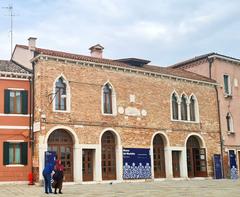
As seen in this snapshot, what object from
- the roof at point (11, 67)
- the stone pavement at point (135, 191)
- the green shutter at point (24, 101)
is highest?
the roof at point (11, 67)

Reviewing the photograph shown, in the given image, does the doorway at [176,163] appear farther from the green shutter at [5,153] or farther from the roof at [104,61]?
the green shutter at [5,153]

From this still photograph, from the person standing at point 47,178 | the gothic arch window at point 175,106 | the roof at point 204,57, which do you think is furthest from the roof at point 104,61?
the person standing at point 47,178

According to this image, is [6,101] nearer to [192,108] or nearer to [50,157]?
[50,157]

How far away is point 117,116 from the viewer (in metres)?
27.0

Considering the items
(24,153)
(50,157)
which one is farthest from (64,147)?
(24,153)

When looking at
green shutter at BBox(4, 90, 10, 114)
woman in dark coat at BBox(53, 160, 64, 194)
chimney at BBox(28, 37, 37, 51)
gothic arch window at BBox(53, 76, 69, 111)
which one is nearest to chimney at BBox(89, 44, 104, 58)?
chimney at BBox(28, 37, 37, 51)

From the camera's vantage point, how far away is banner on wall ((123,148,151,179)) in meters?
26.8

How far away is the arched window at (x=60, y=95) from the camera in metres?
24.9

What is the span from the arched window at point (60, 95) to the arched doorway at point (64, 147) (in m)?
1.37

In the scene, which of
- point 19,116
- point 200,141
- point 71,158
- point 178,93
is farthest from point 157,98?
point 19,116

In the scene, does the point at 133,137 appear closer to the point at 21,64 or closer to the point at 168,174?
the point at 168,174

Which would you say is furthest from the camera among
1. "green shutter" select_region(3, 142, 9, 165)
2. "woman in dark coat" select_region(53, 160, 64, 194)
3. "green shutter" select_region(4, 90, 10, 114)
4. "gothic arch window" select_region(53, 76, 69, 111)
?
"gothic arch window" select_region(53, 76, 69, 111)

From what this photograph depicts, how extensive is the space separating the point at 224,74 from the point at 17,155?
57.4 feet

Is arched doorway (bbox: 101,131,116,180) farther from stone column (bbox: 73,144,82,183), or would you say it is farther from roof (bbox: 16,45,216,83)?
roof (bbox: 16,45,216,83)
